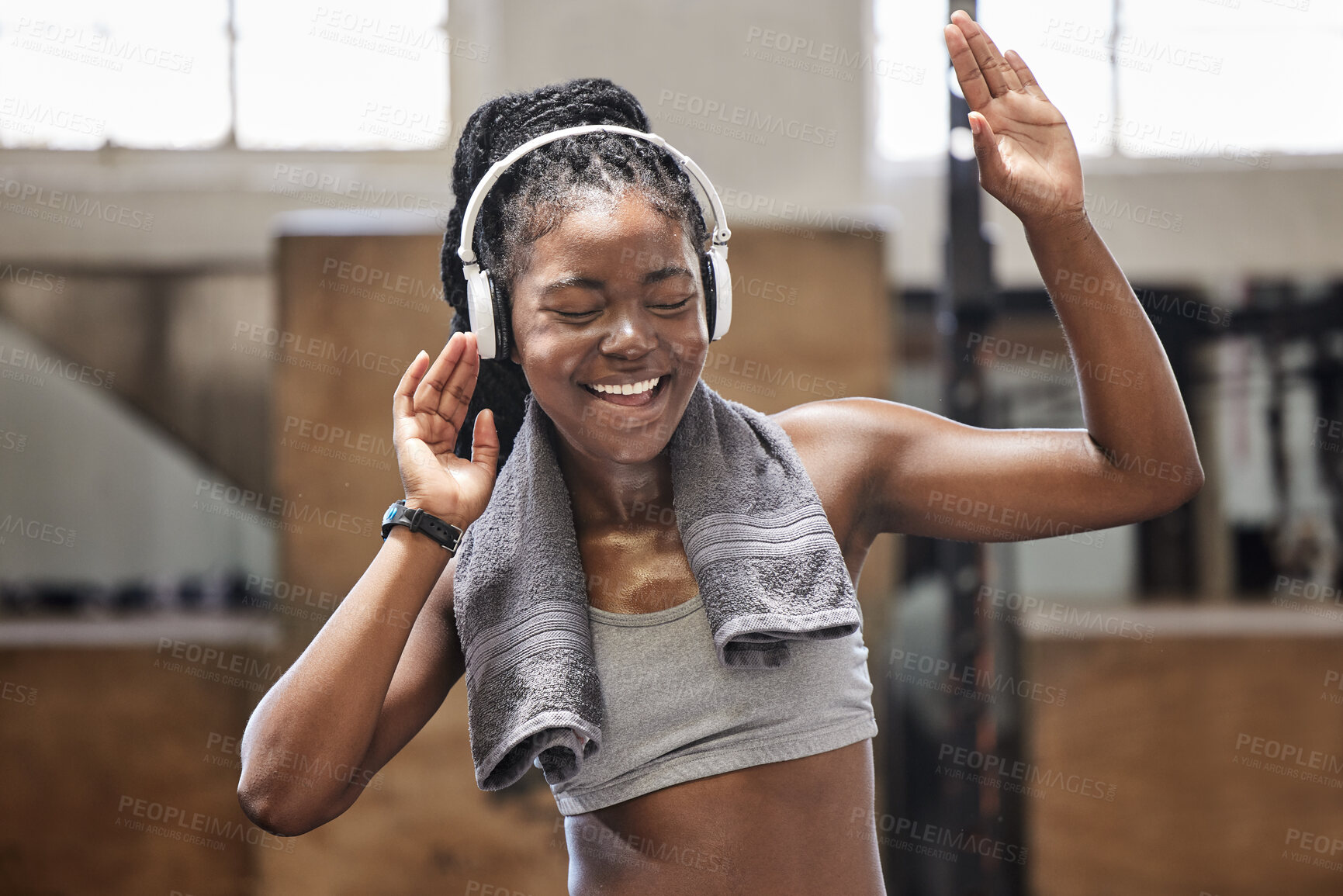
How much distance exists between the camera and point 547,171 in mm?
1019

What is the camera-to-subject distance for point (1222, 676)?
3396 mm

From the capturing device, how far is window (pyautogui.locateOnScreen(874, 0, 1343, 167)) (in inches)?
179

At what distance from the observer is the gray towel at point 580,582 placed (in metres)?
0.97

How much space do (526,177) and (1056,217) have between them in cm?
49

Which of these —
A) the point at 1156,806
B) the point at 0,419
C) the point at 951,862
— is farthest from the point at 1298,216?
the point at 0,419

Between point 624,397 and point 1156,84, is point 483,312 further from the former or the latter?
point 1156,84

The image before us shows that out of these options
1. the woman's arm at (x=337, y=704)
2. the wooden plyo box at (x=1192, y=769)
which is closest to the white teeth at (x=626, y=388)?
the woman's arm at (x=337, y=704)

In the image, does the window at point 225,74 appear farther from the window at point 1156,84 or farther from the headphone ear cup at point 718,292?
the headphone ear cup at point 718,292

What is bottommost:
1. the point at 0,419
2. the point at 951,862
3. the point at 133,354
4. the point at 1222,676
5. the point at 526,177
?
the point at 951,862

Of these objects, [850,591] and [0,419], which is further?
[0,419]

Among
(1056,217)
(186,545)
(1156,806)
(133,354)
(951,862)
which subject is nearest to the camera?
(1056,217)

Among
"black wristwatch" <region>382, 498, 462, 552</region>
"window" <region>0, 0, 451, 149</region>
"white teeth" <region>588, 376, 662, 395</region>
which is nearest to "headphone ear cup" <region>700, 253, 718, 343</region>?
"white teeth" <region>588, 376, 662, 395</region>

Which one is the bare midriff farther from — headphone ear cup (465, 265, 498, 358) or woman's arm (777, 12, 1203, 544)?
headphone ear cup (465, 265, 498, 358)

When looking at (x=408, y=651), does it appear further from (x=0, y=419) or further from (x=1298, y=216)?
(x=0, y=419)
